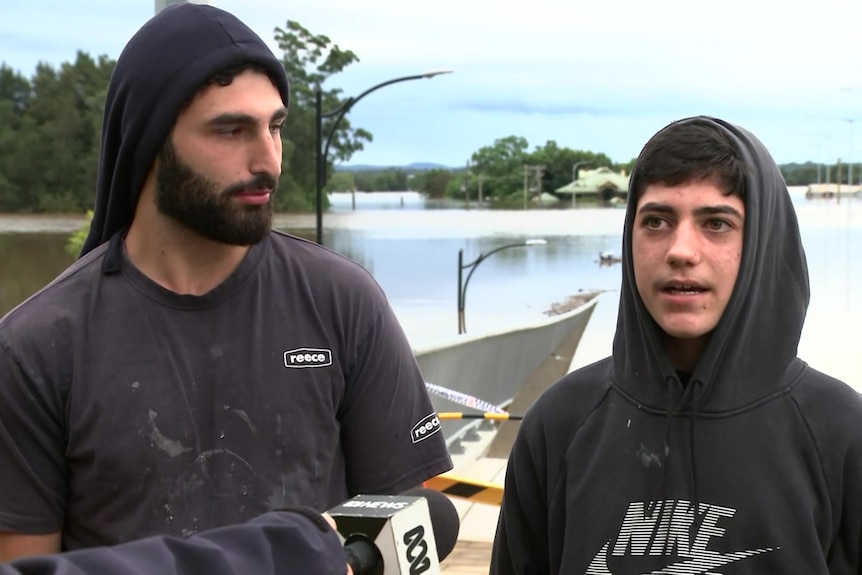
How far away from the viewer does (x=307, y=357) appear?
6.95ft

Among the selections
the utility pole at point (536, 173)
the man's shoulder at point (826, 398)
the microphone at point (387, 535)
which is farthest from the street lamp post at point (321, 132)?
the utility pole at point (536, 173)

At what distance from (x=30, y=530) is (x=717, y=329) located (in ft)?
4.68

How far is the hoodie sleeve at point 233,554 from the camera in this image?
1.26 meters

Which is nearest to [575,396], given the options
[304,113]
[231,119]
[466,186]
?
[231,119]

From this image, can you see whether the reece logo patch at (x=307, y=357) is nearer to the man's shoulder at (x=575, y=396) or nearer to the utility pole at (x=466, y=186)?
the man's shoulder at (x=575, y=396)

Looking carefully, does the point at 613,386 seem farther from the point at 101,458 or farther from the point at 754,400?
the point at 101,458

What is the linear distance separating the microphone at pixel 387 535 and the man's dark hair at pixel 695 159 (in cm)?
98

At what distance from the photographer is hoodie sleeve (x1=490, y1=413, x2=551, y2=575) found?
2.28 m

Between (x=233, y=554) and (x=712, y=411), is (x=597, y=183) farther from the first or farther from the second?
(x=233, y=554)

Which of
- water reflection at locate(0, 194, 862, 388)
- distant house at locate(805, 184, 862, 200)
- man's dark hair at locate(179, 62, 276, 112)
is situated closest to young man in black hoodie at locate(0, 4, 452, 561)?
man's dark hair at locate(179, 62, 276, 112)

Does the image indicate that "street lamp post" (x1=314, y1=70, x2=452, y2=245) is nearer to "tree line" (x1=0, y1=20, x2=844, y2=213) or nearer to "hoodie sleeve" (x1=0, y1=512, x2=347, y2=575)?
"tree line" (x1=0, y1=20, x2=844, y2=213)

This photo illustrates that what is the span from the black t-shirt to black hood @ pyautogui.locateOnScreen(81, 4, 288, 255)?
0.71ft

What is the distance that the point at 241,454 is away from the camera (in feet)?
6.69

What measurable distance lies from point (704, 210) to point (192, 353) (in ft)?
3.57
